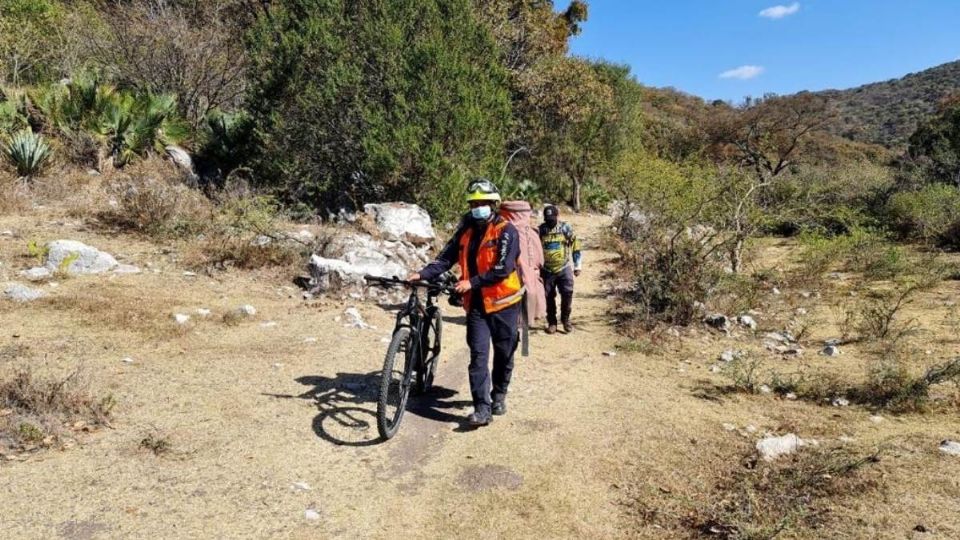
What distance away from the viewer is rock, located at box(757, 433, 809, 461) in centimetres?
458

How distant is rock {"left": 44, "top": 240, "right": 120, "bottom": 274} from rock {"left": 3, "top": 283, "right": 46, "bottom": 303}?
85 cm

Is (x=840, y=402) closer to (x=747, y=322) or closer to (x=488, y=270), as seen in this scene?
(x=747, y=322)

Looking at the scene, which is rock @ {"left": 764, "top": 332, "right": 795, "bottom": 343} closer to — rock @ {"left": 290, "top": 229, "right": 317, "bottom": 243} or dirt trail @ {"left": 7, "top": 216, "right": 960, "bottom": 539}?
dirt trail @ {"left": 7, "top": 216, "right": 960, "bottom": 539}

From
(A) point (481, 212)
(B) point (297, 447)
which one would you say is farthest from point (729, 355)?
(B) point (297, 447)

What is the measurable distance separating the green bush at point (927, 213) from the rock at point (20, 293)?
1788 cm

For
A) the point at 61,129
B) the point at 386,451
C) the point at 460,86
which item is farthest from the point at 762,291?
the point at 61,129

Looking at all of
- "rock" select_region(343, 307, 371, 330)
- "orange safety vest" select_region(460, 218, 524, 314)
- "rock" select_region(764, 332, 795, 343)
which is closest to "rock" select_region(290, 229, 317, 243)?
"rock" select_region(343, 307, 371, 330)

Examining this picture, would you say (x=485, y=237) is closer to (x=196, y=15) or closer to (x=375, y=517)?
(x=375, y=517)

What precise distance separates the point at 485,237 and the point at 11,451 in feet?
11.4

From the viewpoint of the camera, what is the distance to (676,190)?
11.1 metres

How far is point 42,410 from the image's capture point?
4.41 meters

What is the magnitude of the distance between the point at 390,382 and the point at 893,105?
2807 inches

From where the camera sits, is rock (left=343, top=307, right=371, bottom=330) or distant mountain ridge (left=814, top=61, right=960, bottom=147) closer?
rock (left=343, top=307, right=371, bottom=330)

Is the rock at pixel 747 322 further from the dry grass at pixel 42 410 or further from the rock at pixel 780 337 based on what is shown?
the dry grass at pixel 42 410
